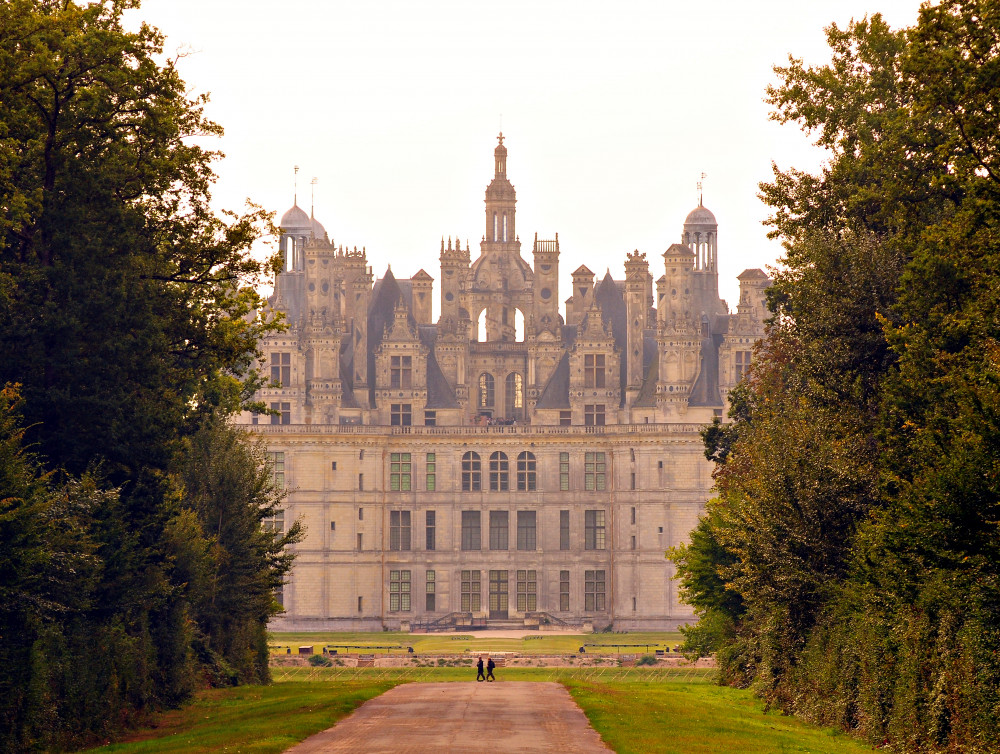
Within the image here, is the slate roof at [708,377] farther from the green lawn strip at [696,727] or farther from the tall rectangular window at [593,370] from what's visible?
the green lawn strip at [696,727]

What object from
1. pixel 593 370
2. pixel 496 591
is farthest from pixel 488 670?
pixel 593 370

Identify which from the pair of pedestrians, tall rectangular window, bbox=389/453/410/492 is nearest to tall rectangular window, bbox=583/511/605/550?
tall rectangular window, bbox=389/453/410/492

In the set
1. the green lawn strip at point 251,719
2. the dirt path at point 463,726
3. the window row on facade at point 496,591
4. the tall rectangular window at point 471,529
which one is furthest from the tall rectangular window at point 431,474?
the dirt path at point 463,726

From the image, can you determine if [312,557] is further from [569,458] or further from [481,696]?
[481,696]

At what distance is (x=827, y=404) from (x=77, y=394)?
57.1 feet

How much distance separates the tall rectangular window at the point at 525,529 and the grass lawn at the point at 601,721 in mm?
47422

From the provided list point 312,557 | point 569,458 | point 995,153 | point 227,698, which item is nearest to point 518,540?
point 569,458

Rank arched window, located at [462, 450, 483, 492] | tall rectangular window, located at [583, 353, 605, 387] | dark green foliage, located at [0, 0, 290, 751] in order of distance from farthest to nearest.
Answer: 1. tall rectangular window, located at [583, 353, 605, 387]
2. arched window, located at [462, 450, 483, 492]
3. dark green foliage, located at [0, 0, 290, 751]

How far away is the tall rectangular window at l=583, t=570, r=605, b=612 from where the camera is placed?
93744mm

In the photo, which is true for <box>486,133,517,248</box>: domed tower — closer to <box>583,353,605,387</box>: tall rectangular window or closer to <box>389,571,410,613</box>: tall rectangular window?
<box>583,353,605,387</box>: tall rectangular window

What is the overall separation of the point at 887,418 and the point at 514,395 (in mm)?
67576

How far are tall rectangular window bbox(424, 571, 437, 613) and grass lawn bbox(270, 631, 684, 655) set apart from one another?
130 inches

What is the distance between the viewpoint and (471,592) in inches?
3723

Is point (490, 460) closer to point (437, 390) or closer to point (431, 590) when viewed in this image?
point (437, 390)
